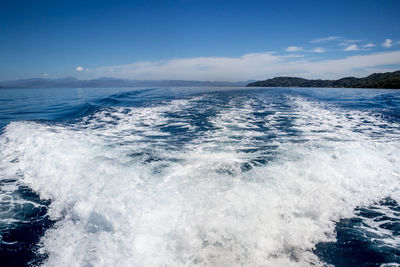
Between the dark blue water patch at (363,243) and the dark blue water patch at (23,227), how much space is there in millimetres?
4000

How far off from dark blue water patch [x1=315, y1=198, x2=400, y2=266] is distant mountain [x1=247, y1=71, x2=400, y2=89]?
5985 cm

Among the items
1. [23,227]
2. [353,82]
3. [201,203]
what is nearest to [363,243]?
[201,203]

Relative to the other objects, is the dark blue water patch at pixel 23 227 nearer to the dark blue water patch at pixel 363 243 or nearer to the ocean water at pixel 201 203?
the ocean water at pixel 201 203

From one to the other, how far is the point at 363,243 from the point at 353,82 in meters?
90.2

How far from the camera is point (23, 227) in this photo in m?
3.47

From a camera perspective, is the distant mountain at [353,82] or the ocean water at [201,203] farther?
the distant mountain at [353,82]

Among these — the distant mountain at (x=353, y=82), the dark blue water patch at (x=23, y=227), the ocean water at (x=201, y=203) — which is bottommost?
the dark blue water patch at (x=23, y=227)

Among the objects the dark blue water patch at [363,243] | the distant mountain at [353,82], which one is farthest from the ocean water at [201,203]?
the distant mountain at [353,82]

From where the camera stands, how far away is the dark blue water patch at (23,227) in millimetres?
2857

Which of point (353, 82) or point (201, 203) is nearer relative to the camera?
point (201, 203)

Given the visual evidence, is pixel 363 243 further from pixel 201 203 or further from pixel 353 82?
pixel 353 82

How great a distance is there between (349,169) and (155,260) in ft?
15.6

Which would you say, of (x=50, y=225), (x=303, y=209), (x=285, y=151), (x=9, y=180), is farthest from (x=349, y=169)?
(x=9, y=180)

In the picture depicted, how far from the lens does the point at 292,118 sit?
10.9 meters
